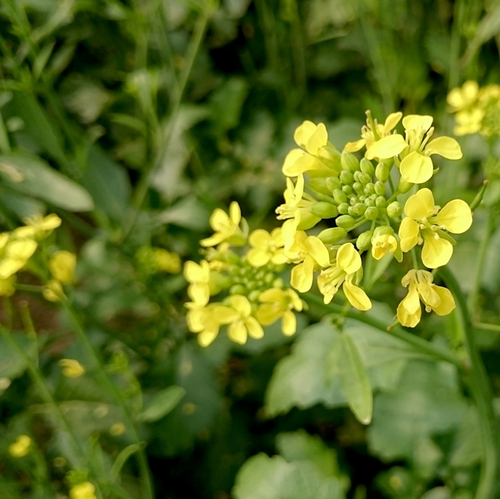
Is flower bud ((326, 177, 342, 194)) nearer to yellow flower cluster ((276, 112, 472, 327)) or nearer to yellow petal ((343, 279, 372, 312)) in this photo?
yellow flower cluster ((276, 112, 472, 327))

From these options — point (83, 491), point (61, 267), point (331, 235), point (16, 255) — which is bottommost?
point (83, 491)

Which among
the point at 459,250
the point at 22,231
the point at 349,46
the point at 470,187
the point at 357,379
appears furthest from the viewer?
the point at 349,46

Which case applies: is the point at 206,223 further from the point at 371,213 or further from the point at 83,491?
the point at 371,213

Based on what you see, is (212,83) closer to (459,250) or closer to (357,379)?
(459,250)

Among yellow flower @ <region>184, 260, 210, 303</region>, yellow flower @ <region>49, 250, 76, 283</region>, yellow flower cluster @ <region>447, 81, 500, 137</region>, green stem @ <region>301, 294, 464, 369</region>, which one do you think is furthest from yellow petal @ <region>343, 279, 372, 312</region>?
yellow flower @ <region>49, 250, 76, 283</region>

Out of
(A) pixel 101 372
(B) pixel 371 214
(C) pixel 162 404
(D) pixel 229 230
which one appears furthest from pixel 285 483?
(B) pixel 371 214

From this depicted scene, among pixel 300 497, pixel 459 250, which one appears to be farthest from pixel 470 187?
pixel 300 497

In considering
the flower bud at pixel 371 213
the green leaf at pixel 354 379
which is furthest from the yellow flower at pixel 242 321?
the flower bud at pixel 371 213

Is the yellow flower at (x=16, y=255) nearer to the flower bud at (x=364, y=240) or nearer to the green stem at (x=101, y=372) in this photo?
the green stem at (x=101, y=372)

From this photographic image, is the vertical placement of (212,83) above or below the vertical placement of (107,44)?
below
